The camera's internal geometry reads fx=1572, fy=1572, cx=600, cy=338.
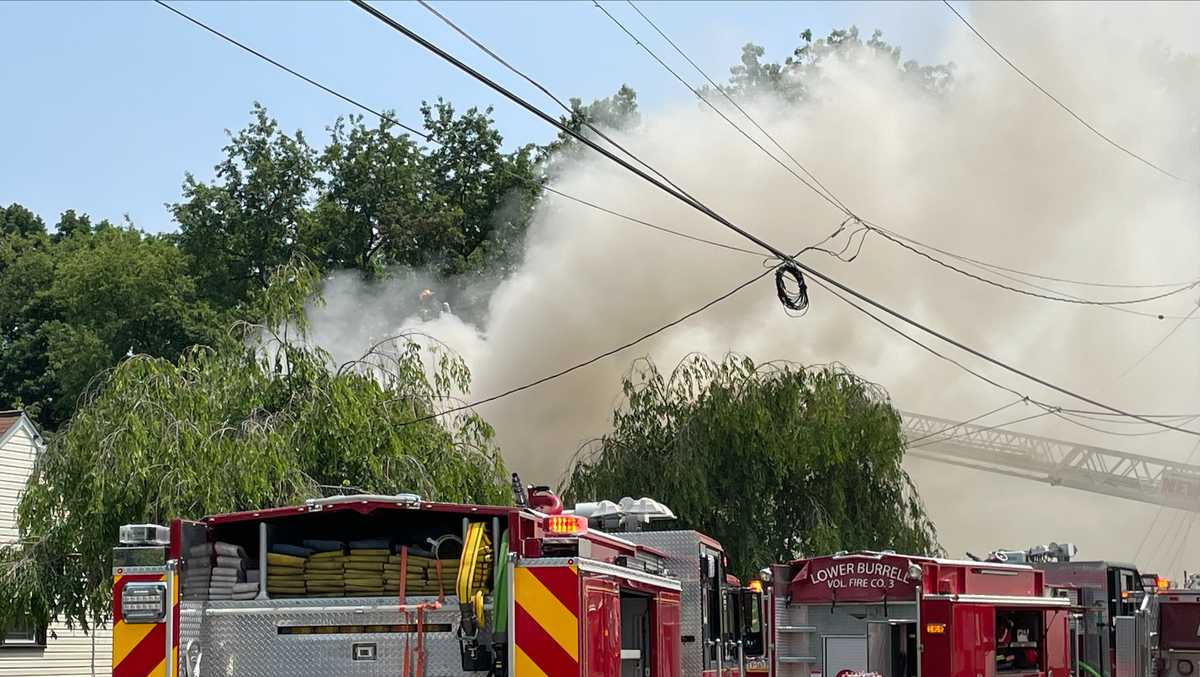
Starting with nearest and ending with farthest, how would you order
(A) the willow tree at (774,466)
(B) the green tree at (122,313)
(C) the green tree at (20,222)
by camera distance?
(A) the willow tree at (774,466) < (B) the green tree at (122,313) < (C) the green tree at (20,222)

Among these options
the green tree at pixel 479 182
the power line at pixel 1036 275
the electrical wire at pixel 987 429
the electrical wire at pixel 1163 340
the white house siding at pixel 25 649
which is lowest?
the white house siding at pixel 25 649

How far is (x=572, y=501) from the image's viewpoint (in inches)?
1045

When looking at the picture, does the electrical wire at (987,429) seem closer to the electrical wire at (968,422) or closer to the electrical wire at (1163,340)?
the electrical wire at (968,422)

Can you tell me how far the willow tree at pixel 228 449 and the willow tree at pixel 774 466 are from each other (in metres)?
4.44

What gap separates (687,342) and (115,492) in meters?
15.7

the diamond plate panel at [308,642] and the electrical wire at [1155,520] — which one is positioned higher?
the electrical wire at [1155,520]

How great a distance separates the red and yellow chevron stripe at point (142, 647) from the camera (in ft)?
28.4

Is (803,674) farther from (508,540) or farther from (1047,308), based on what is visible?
(1047,308)

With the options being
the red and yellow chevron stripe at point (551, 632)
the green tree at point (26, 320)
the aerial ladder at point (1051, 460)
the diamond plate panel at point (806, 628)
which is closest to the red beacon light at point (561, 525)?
the red and yellow chevron stripe at point (551, 632)

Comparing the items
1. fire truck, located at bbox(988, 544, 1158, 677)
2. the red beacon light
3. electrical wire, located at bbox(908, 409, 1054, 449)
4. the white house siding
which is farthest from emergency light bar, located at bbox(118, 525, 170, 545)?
electrical wire, located at bbox(908, 409, 1054, 449)

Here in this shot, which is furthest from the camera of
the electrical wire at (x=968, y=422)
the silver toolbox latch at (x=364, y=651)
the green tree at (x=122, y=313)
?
the green tree at (x=122, y=313)

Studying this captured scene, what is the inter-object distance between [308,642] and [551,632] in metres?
1.53

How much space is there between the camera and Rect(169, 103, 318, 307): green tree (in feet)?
151

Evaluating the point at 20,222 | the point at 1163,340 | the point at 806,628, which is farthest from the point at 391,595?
the point at 20,222
